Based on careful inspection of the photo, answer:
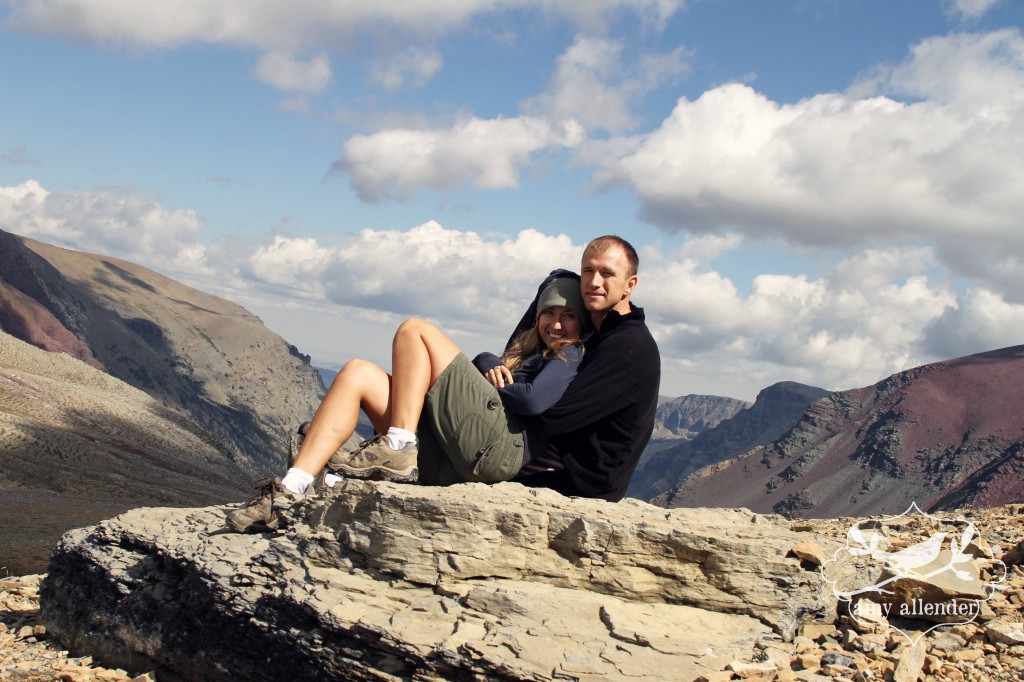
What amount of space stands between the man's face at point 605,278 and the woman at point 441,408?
0.32m

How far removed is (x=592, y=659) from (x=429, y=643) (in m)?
1.16

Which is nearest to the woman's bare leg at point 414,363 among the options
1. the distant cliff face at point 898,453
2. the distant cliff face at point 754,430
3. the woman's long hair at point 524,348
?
the woman's long hair at point 524,348

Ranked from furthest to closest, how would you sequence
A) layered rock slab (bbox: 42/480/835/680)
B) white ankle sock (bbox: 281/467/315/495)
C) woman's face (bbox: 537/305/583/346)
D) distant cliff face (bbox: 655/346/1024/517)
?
distant cliff face (bbox: 655/346/1024/517), woman's face (bbox: 537/305/583/346), white ankle sock (bbox: 281/467/315/495), layered rock slab (bbox: 42/480/835/680)

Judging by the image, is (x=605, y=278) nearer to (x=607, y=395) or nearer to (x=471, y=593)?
(x=607, y=395)

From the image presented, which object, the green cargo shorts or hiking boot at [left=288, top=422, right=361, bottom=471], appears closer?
the green cargo shorts

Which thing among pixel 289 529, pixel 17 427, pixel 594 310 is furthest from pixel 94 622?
pixel 17 427

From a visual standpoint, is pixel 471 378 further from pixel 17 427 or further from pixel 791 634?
pixel 17 427

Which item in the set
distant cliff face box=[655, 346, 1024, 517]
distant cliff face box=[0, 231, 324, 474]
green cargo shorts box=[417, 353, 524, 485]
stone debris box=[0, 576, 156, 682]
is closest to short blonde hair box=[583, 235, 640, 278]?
green cargo shorts box=[417, 353, 524, 485]

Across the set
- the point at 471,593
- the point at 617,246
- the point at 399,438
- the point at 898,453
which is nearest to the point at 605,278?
the point at 617,246

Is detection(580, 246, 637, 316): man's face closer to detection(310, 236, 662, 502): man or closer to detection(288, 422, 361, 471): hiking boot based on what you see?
detection(310, 236, 662, 502): man

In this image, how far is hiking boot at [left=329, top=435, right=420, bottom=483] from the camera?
732 cm

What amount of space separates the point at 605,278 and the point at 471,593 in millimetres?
2876

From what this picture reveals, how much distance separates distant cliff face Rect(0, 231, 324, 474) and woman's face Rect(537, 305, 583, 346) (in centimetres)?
9628

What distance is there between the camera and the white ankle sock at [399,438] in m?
7.21
